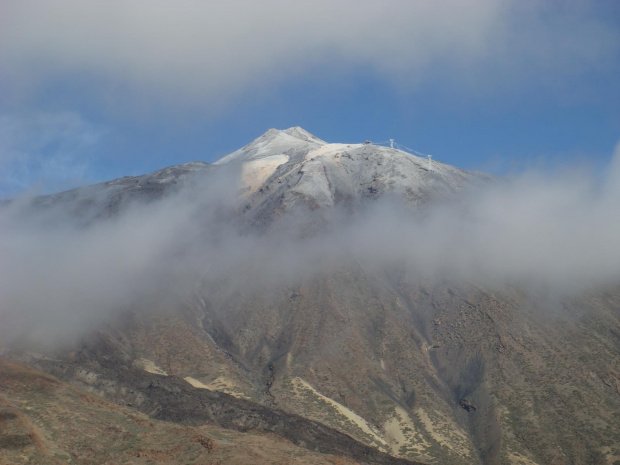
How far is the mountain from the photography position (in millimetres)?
99062

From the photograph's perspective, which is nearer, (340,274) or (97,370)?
(97,370)

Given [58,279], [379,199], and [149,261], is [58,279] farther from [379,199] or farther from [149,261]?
[379,199]

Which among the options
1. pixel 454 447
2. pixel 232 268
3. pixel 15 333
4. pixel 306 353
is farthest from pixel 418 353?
pixel 15 333

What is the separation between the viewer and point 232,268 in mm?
171875

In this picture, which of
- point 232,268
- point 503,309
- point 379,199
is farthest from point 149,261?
point 503,309

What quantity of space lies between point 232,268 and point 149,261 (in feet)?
85.9

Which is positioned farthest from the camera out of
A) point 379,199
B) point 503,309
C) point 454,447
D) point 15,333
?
point 379,199

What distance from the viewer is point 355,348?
424 ft

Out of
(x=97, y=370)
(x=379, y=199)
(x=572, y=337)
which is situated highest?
(x=379, y=199)

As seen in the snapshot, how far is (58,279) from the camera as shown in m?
151

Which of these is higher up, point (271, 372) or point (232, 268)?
point (232, 268)

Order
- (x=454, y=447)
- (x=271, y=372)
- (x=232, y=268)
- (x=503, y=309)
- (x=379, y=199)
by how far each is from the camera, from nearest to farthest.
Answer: (x=454, y=447) → (x=271, y=372) → (x=503, y=309) → (x=232, y=268) → (x=379, y=199)

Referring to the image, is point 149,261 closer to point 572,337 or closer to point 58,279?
point 58,279

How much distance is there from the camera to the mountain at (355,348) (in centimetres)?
9906
